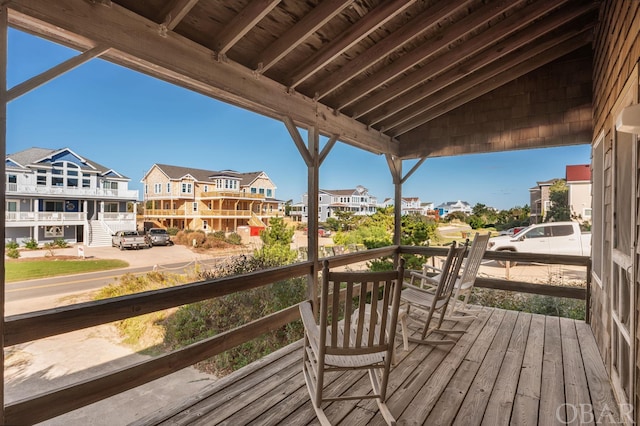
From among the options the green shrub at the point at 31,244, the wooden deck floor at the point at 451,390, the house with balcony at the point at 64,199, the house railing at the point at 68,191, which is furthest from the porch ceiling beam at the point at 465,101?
the green shrub at the point at 31,244

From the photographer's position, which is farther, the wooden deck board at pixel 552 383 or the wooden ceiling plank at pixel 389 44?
the wooden ceiling plank at pixel 389 44

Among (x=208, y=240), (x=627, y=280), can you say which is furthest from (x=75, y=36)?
(x=627, y=280)

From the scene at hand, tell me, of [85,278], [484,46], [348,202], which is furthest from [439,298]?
[348,202]

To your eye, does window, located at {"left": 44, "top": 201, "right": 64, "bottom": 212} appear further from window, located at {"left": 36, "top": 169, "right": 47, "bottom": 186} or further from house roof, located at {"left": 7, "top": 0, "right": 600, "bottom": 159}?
house roof, located at {"left": 7, "top": 0, "right": 600, "bottom": 159}

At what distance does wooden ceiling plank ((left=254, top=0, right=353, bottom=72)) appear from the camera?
2.25 m

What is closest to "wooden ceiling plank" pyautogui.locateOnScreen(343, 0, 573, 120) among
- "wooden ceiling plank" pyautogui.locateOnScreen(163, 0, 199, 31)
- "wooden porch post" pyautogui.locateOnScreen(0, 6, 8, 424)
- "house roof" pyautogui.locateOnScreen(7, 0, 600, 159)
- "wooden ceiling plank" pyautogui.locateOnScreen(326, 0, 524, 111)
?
"house roof" pyautogui.locateOnScreen(7, 0, 600, 159)

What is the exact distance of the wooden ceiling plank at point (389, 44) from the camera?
2.60 metres

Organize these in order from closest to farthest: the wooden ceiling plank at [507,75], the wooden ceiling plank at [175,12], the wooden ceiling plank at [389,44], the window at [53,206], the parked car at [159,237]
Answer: the wooden ceiling plank at [175,12], the window at [53,206], the wooden ceiling plank at [389,44], the parked car at [159,237], the wooden ceiling plank at [507,75]

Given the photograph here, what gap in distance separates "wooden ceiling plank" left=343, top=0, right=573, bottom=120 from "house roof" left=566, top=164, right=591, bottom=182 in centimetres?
229

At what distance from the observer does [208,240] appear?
153 inches

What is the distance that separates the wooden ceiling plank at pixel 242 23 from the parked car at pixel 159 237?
1.84 m

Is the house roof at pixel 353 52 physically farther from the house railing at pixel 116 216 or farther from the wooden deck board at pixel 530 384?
the wooden deck board at pixel 530 384

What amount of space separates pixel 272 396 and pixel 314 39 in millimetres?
2863

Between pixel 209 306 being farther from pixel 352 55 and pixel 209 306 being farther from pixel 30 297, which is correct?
pixel 352 55
